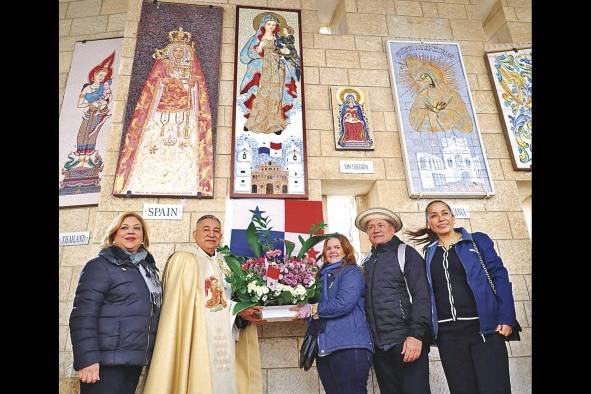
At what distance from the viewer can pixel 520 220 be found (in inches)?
163

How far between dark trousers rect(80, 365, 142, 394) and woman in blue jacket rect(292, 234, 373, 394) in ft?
3.33

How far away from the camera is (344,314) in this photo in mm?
2678

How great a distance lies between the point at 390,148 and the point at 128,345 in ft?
9.63

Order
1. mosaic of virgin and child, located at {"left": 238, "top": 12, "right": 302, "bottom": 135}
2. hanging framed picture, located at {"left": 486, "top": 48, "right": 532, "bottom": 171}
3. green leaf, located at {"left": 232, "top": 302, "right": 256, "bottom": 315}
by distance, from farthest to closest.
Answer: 1. hanging framed picture, located at {"left": 486, "top": 48, "right": 532, "bottom": 171}
2. mosaic of virgin and child, located at {"left": 238, "top": 12, "right": 302, "bottom": 135}
3. green leaf, located at {"left": 232, "top": 302, "right": 256, "bottom": 315}

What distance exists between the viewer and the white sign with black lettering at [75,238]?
4.16 metres

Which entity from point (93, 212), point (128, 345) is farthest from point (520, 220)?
point (93, 212)

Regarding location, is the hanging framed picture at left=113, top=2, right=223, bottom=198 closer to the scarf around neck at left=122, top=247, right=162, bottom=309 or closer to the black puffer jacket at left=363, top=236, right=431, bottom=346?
the scarf around neck at left=122, top=247, right=162, bottom=309

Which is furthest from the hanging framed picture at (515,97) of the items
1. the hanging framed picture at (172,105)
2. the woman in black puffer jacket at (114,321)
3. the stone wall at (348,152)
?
the woman in black puffer jacket at (114,321)

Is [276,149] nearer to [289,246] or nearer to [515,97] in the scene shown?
[289,246]

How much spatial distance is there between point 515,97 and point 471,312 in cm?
291

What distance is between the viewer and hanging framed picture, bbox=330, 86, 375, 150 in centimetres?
425

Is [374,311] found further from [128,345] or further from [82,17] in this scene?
[82,17]

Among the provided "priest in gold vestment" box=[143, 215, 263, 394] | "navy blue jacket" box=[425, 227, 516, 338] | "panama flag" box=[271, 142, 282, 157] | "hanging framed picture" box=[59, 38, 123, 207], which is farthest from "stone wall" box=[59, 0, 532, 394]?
"navy blue jacket" box=[425, 227, 516, 338]

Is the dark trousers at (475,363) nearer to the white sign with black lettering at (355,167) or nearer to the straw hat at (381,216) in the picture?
the straw hat at (381,216)
